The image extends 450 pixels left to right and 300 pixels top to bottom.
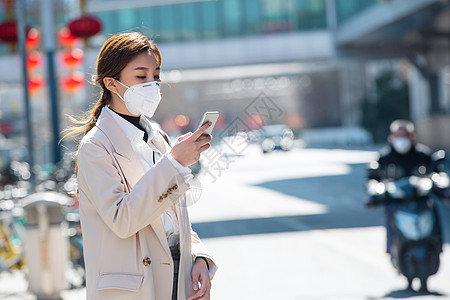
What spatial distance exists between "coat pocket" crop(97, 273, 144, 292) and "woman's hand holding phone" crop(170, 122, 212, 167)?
0.40 metres

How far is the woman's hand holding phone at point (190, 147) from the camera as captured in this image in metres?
2.70

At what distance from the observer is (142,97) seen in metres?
2.86

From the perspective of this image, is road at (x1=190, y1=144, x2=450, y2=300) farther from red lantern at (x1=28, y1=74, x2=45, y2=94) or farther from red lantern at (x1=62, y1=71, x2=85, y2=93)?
red lantern at (x1=28, y1=74, x2=45, y2=94)

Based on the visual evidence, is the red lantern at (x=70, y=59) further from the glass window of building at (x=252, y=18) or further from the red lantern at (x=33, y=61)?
the glass window of building at (x=252, y=18)

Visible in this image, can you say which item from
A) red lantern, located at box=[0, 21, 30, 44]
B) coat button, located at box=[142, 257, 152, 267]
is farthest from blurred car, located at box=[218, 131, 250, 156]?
red lantern, located at box=[0, 21, 30, 44]

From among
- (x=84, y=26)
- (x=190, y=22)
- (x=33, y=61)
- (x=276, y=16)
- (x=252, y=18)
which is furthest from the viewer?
(x=190, y=22)

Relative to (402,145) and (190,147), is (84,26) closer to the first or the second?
(402,145)

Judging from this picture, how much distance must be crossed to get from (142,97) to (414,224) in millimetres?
5730

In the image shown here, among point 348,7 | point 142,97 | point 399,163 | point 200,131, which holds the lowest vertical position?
point 399,163

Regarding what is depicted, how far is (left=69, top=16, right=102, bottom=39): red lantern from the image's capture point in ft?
42.5

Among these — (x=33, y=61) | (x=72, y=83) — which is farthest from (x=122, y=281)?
(x=72, y=83)

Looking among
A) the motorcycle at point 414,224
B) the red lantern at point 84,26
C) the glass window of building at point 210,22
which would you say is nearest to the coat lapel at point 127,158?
the motorcycle at point 414,224

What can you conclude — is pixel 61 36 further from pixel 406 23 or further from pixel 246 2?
pixel 246 2

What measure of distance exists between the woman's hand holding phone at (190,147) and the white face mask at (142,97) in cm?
24
